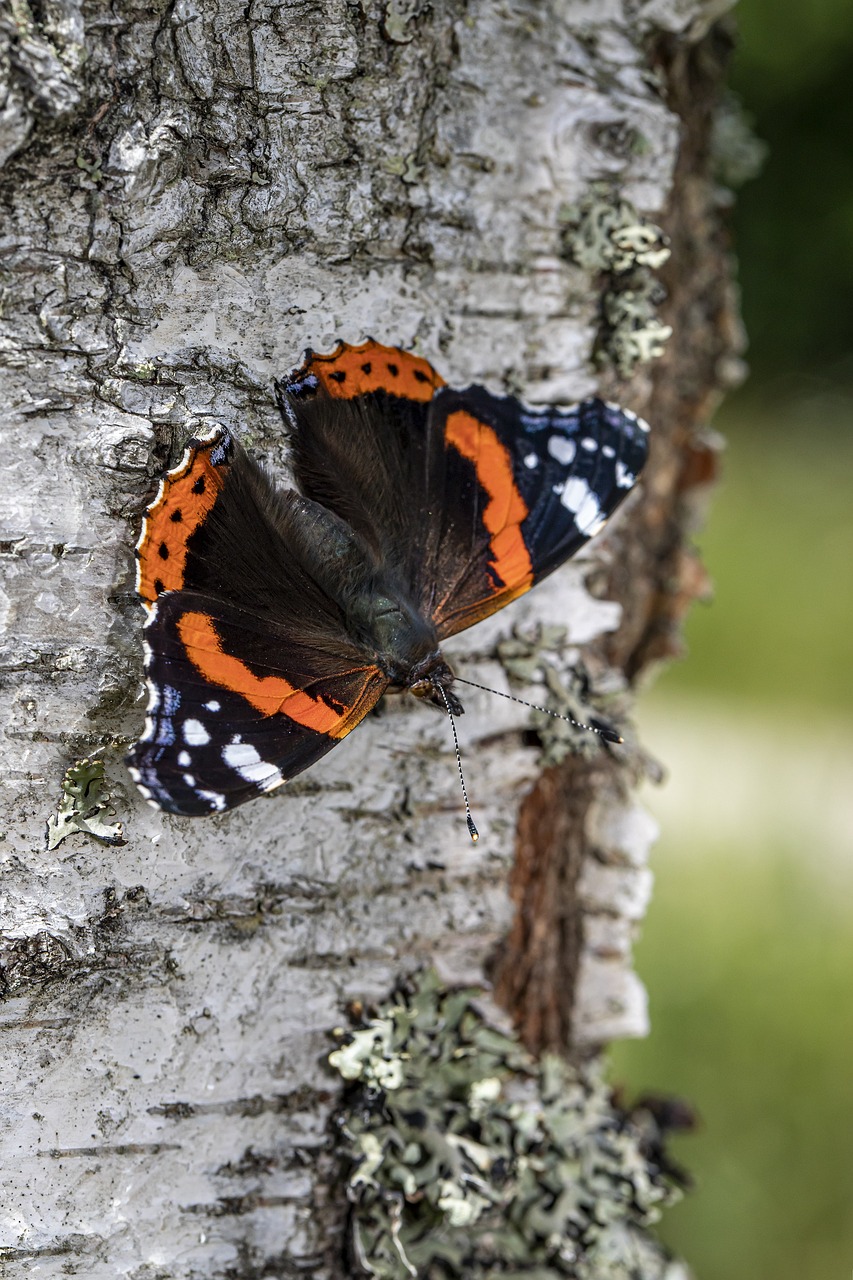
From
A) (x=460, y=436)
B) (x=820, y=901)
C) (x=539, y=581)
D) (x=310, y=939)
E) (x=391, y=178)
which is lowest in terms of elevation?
(x=820, y=901)

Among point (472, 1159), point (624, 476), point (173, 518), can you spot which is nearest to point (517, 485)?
point (624, 476)

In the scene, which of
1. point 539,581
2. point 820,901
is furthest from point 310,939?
point 820,901

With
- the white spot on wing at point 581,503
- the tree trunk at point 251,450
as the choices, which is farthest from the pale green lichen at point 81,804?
the white spot on wing at point 581,503

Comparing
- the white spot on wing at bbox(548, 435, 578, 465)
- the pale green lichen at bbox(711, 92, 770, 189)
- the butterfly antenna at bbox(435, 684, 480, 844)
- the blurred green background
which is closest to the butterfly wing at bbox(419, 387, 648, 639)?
the white spot on wing at bbox(548, 435, 578, 465)

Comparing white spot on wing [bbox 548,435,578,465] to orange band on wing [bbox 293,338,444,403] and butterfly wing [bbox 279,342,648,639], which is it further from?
orange band on wing [bbox 293,338,444,403]

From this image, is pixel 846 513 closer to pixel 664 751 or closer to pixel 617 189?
pixel 664 751

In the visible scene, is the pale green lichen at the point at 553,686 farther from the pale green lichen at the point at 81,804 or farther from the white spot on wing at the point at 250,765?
the pale green lichen at the point at 81,804
